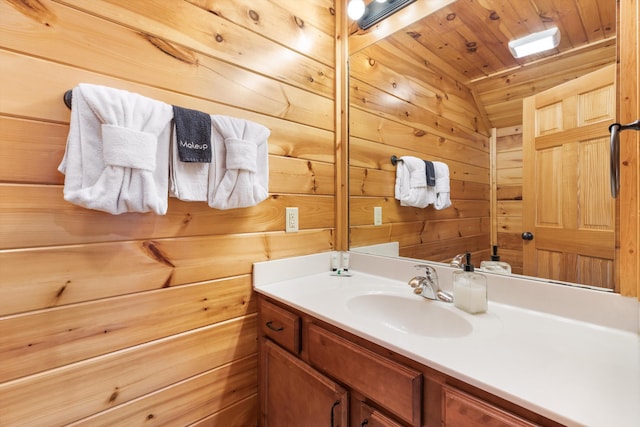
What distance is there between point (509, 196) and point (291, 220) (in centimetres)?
89

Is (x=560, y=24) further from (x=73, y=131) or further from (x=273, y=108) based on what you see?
(x=73, y=131)

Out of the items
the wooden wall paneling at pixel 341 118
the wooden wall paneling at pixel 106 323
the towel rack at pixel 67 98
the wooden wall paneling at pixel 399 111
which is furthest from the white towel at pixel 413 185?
the towel rack at pixel 67 98

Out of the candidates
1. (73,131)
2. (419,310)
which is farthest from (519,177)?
(73,131)

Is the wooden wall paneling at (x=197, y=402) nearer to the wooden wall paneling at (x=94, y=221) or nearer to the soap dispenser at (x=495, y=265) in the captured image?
the wooden wall paneling at (x=94, y=221)

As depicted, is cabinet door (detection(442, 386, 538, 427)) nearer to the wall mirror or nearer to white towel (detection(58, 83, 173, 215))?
the wall mirror

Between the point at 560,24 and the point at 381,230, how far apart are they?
101 centimetres

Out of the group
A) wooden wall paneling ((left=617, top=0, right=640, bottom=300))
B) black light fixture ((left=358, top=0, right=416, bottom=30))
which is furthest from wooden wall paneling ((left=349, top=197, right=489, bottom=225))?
black light fixture ((left=358, top=0, right=416, bottom=30))

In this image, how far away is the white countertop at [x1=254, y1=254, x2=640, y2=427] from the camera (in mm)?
497

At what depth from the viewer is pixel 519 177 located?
105 centimetres

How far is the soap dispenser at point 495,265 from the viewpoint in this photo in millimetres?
1053

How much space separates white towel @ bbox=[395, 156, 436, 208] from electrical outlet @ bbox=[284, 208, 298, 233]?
0.53 meters

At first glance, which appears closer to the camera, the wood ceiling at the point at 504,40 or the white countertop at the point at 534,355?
the white countertop at the point at 534,355

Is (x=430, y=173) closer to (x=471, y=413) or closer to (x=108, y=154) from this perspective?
(x=471, y=413)

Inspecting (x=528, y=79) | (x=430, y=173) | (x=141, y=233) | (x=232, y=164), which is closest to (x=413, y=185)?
(x=430, y=173)
